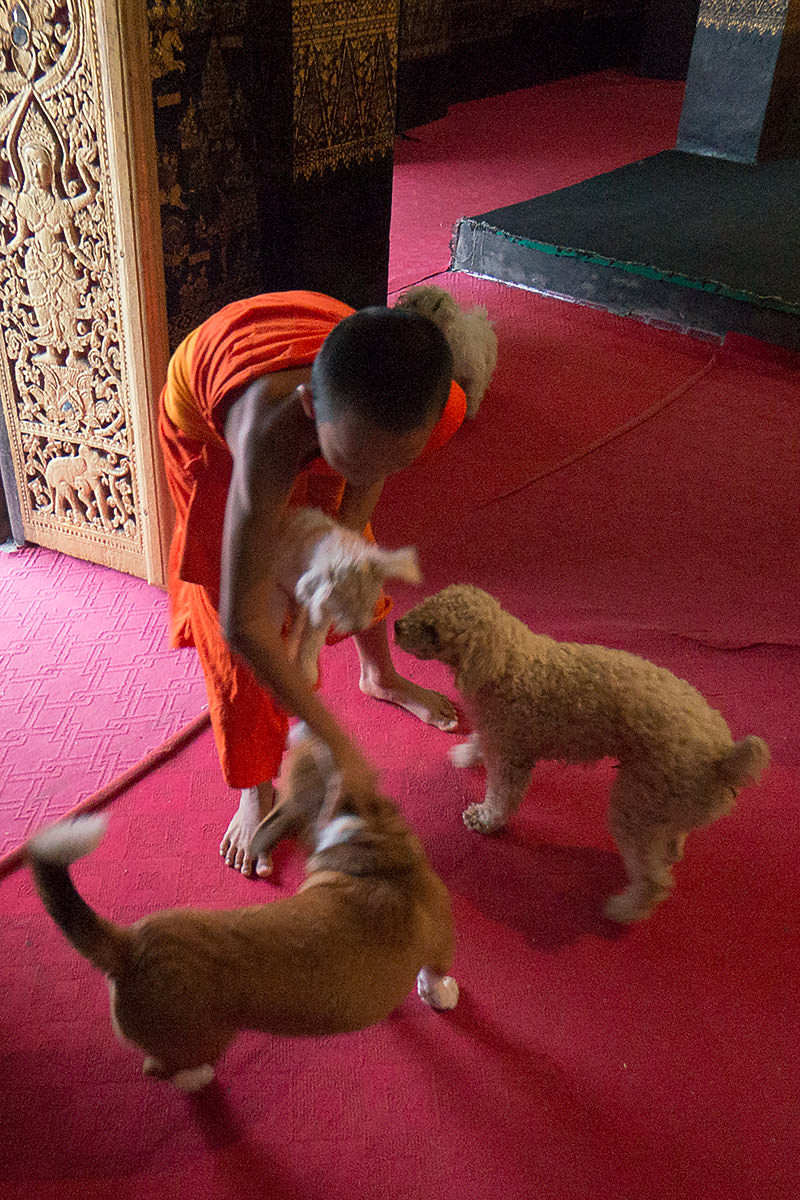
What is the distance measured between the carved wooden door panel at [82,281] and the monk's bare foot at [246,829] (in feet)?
3.20

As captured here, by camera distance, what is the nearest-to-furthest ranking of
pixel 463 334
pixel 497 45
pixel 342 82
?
pixel 342 82 < pixel 463 334 < pixel 497 45

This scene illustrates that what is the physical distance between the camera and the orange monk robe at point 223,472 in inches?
59.3

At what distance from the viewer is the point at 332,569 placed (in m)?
1.19

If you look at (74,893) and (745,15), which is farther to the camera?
(745,15)

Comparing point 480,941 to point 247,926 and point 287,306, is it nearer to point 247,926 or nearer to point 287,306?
point 247,926

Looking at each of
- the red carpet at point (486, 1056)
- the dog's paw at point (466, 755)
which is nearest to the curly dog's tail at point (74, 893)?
the red carpet at point (486, 1056)

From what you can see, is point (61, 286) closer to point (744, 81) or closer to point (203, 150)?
point (203, 150)

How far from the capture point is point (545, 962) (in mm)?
1701

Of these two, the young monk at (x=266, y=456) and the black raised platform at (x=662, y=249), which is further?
the black raised platform at (x=662, y=249)

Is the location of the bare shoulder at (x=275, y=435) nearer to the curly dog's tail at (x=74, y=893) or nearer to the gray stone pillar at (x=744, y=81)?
the curly dog's tail at (x=74, y=893)

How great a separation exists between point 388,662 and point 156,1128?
3.69 ft

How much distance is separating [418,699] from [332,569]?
1.09m

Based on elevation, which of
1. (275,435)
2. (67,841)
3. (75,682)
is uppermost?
(275,435)

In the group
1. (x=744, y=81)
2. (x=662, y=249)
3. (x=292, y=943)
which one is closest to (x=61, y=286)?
(x=292, y=943)
